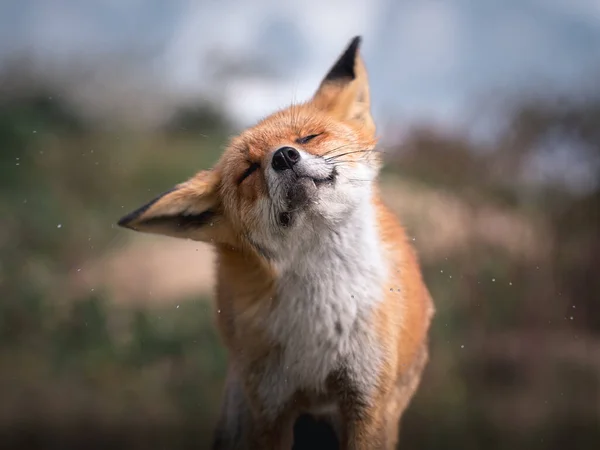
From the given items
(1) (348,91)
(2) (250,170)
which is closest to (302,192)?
(2) (250,170)

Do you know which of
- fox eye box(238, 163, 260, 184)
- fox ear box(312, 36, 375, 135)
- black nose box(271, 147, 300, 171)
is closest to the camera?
black nose box(271, 147, 300, 171)

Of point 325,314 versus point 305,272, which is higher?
point 305,272

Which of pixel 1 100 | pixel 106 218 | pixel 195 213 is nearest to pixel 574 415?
pixel 195 213

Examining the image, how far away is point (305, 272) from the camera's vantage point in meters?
2.03

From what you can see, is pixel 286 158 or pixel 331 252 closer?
pixel 286 158

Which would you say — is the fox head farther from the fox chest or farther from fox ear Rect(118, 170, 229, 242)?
the fox chest

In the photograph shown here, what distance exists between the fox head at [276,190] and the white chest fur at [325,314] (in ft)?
0.21

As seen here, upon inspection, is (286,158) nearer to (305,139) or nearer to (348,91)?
(305,139)

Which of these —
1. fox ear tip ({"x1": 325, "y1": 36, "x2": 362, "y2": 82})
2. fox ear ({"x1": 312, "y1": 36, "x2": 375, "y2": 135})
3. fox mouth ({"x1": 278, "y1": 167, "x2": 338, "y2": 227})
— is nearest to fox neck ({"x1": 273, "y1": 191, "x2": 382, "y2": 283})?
fox mouth ({"x1": 278, "y1": 167, "x2": 338, "y2": 227})

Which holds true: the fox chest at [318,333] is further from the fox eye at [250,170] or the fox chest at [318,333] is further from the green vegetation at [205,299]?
the green vegetation at [205,299]

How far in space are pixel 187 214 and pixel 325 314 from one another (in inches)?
20.7

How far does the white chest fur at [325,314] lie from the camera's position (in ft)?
6.56

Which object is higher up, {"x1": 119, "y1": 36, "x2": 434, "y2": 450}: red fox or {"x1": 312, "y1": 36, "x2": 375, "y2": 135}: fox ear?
{"x1": 312, "y1": 36, "x2": 375, "y2": 135}: fox ear

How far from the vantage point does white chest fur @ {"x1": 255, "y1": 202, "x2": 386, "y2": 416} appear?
2.00 m
